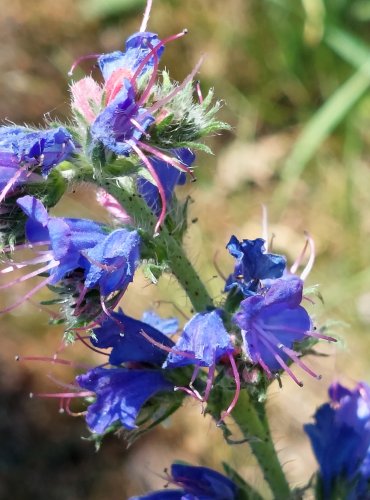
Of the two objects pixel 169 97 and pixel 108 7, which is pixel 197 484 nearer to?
pixel 169 97

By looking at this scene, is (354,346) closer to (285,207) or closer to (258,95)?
(285,207)

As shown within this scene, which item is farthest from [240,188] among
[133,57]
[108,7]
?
[133,57]

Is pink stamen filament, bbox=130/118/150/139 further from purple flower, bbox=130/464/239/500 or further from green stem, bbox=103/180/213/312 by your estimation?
purple flower, bbox=130/464/239/500

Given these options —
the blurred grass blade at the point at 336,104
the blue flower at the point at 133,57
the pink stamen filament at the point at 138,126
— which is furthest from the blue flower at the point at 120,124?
the blurred grass blade at the point at 336,104

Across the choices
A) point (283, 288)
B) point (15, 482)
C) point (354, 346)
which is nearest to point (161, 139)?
point (283, 288)

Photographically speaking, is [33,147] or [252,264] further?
[252,264]

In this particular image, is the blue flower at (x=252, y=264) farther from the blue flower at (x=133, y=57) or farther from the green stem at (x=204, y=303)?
the blue flower at (x=133, y=57)
